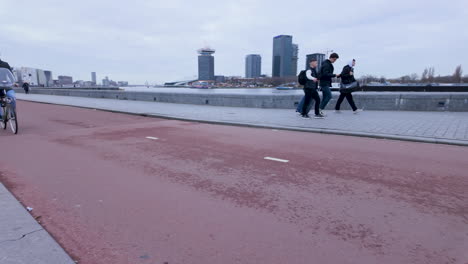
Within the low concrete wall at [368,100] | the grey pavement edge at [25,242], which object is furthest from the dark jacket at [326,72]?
the grey pavement edge at [25,242]

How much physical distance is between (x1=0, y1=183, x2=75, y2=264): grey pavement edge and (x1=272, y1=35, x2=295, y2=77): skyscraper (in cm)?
11528

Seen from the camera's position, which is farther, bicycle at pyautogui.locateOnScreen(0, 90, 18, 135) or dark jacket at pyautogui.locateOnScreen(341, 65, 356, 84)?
dark jacket at pyautogui.locateOnScreen(341, 65, 356, 84)

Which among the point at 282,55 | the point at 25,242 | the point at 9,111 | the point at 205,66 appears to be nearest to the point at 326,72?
the point at 25,242

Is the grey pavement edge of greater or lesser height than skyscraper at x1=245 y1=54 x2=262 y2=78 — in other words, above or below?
below

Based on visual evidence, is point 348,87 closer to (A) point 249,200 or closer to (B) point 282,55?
(A) point 249,200

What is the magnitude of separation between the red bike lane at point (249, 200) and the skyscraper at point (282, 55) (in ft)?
369

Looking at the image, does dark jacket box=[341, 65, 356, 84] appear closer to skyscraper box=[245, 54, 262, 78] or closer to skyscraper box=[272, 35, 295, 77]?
skyscraper box=[272, 35, 295, 77]

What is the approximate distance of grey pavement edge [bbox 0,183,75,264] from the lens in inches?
80.3

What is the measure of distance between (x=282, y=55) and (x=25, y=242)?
12741cm

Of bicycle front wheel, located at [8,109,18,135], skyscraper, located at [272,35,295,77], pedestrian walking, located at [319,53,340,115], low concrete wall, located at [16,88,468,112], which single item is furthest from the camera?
skyscraper, located at [272,35,295,77]

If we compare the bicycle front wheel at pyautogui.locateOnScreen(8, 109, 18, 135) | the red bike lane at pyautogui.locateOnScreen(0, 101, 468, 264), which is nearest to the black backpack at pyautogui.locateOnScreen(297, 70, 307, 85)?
the red bike lane at pyautogui.locateOnScreen(0, 101, 468, 264)

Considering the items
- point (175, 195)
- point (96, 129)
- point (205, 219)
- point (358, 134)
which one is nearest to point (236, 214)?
point (205, 219)

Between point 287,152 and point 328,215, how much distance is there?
2.58 meters

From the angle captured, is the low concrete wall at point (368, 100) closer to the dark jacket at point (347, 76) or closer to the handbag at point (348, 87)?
the handbag at point (348, 87)
